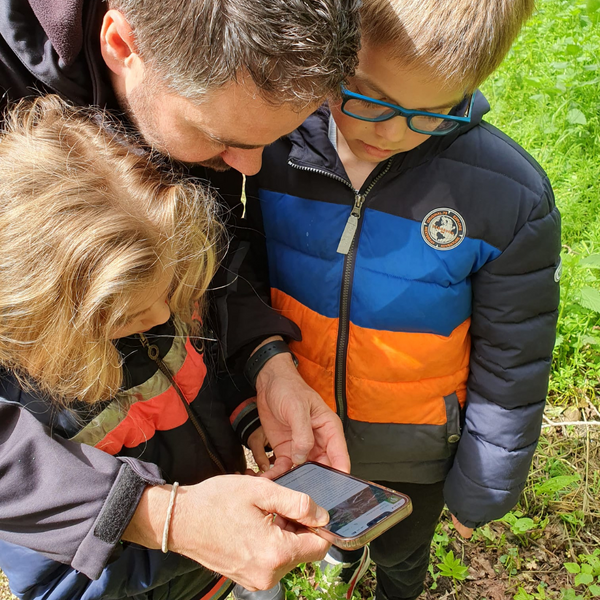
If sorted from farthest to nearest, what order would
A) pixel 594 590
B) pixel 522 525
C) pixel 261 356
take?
pixel 522 525
pixel 594 590
pixel 261 356

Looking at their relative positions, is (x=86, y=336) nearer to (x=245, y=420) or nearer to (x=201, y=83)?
(x=201, y=83)

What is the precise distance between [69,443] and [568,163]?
3.50m

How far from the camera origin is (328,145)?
170 cm

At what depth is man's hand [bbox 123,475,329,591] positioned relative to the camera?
130 centimetres

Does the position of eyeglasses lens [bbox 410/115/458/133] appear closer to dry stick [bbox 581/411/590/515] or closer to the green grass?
the green grass

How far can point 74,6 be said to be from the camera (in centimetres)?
128

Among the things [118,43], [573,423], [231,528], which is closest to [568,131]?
[573,423]

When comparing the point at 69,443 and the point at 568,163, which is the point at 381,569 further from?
the point at 568,163

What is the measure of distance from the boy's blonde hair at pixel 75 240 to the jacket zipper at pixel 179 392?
0.43 feet

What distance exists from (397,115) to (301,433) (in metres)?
0.94

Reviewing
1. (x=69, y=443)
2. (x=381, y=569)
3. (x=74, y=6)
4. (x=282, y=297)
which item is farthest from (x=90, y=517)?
(x=381, y=569)

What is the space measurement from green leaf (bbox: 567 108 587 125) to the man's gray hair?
299 cm

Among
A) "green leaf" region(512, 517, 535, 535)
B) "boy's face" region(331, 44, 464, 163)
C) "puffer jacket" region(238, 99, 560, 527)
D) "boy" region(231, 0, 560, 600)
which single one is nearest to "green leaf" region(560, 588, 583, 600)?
"green leaf" region(512, 517, 535, 535)

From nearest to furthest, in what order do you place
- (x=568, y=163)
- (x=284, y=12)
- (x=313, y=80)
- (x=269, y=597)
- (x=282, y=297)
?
(x=284, y=12) → (x=313, y=80) → (x=282, y=297) → (x=269, y=597) → (x=568, y=163)
